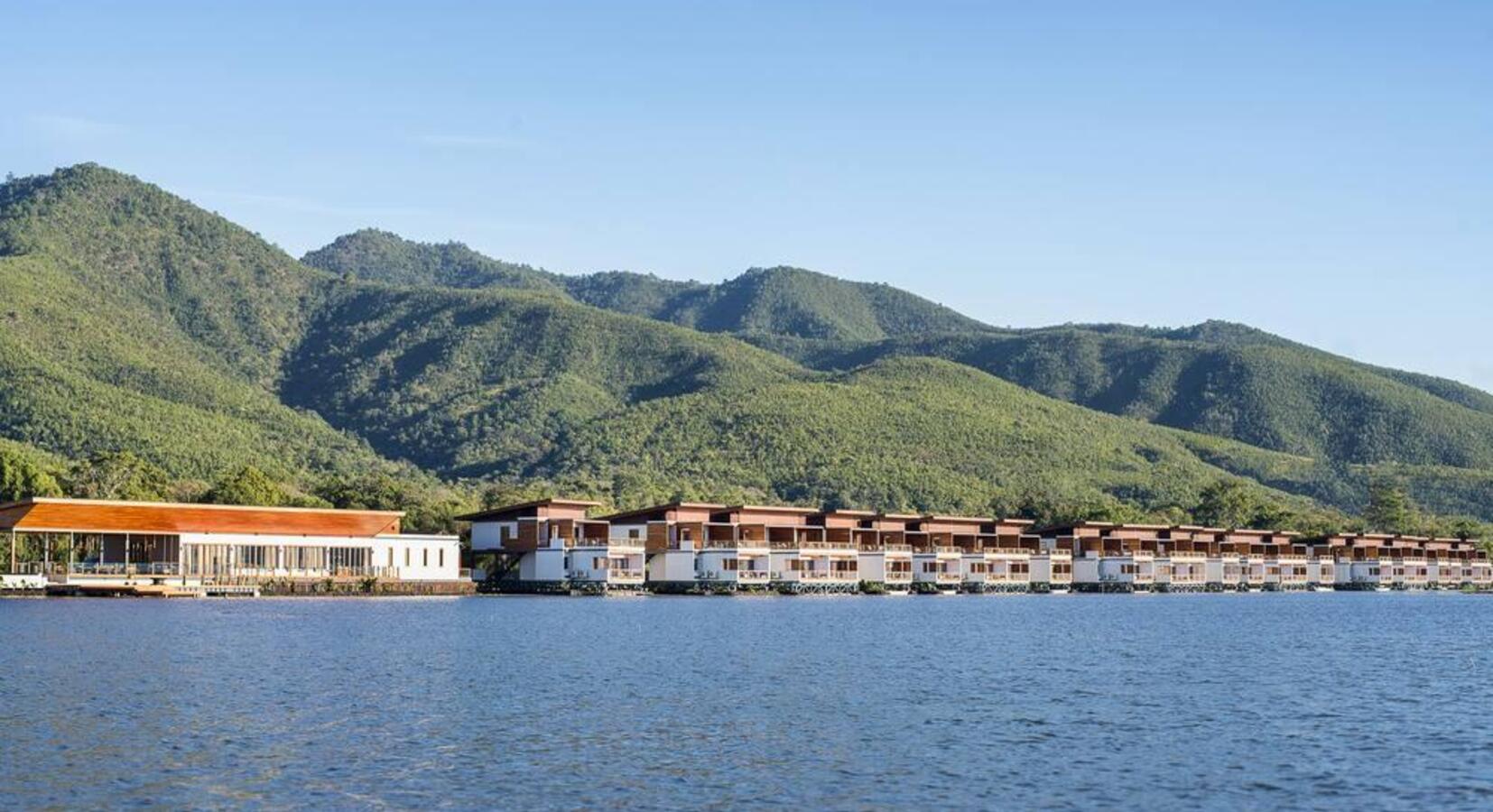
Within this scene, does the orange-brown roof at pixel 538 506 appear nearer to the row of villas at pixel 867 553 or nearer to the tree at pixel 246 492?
the row of villas at pixel 867 553

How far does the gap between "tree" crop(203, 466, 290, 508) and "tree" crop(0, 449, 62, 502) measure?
33.0ft

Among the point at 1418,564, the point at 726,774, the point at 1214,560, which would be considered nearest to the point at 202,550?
the point at 726,774

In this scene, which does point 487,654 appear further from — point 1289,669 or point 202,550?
point 202,550

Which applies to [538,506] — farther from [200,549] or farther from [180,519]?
[180,519]

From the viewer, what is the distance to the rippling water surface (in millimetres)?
30734

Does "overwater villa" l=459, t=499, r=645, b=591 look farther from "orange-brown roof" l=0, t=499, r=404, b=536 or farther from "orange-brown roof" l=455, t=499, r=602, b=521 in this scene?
"orange-brown roof" l=0, t=499, r=404, b=536

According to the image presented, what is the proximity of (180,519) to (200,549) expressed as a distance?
2345mm

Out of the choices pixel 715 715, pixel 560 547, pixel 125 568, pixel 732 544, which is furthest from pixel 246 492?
pixel 715 715

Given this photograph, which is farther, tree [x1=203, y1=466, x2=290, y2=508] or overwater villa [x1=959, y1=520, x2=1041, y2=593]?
overwater villa [x1=959, y1=520, x2=1041, y2=593]

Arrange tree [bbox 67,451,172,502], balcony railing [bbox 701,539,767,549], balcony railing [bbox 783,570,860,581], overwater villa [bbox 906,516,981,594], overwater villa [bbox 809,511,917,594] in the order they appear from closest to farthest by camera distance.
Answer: tree [bbox 67,451,172,502]
balcony railing [bbox 701,539,767,549]
balcony railing [bbox 783,570,860,581]
overwater villa [bbox 809,511,917,594]
overwater villa [bbox 906,516,981,594]

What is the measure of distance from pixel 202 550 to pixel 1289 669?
206 feet

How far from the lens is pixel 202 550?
312ft

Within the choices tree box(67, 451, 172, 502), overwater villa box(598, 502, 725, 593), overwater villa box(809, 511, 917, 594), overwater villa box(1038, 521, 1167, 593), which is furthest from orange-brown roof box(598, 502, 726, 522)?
overwater villa box(1038, 521, 1167, 593)

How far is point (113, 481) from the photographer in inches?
4446
